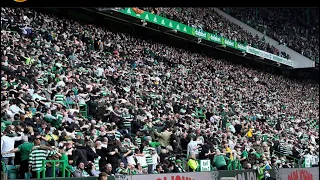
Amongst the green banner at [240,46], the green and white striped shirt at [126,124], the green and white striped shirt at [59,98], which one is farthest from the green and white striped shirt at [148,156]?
the green banner at [240,46]

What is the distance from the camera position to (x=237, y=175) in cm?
918

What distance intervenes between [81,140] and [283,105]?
14706 mm

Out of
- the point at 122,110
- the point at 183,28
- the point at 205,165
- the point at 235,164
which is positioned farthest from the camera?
the point at 183,28

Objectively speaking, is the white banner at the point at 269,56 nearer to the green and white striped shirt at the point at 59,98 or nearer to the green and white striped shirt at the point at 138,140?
the green and white striped shirt at the point at 138,140

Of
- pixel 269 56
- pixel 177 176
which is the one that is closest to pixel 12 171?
pixel 177 176

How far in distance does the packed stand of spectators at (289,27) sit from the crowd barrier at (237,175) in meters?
15.5

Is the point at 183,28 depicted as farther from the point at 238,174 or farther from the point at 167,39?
the point at 238,174

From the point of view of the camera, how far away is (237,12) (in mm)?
26078

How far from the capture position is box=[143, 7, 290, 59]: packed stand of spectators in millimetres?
20500

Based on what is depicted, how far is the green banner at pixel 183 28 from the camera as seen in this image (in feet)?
58.6

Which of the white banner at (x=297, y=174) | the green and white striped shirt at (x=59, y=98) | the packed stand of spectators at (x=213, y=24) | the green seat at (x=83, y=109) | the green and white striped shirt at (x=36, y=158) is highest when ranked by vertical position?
the packed stand of spectators at (x=213, y=24)

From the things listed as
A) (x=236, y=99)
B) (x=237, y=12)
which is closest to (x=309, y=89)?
(x=237, y=12)

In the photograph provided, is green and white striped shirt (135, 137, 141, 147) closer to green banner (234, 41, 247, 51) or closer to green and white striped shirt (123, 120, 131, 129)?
green and white striped shirt (123, 120, 131, 129)

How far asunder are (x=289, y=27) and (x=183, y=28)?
8.19 meters
